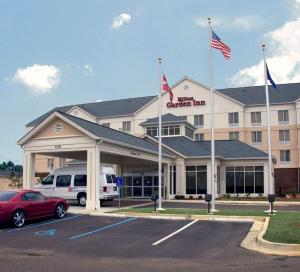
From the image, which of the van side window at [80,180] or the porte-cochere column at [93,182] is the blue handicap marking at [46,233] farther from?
the van side window at [80,180]

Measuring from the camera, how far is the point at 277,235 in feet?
42.5

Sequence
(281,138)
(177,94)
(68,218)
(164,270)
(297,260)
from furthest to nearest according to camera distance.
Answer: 1. (177,94)
2. (281,138)
3. (68,218)
4. (297,260)
5. (164,270)

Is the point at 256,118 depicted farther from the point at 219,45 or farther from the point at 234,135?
the point at 219,45

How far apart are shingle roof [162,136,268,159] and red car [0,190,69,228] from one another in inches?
770

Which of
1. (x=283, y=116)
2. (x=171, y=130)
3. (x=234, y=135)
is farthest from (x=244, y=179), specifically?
(x=283, y=116)

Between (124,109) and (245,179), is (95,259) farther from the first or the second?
(124,109)

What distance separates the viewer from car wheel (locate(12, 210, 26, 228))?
1762 cm

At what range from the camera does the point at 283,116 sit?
58.9m

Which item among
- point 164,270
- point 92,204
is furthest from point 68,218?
point 164,270

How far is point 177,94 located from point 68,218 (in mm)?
45220

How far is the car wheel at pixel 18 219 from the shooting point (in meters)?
17.6

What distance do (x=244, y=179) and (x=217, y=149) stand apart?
4.49 metres

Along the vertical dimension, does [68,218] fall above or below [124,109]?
below

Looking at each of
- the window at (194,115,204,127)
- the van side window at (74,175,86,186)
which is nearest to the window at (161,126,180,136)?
the window at (194,115,204,127)
